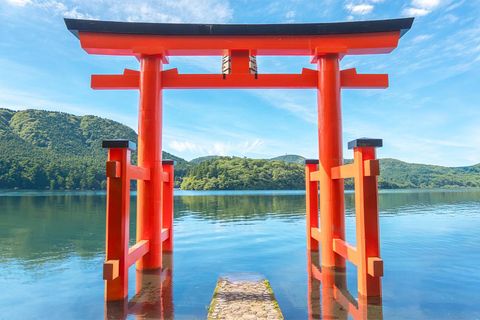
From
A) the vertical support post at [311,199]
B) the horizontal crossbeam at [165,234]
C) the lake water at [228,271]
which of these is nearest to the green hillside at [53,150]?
the lake water at [228,271]

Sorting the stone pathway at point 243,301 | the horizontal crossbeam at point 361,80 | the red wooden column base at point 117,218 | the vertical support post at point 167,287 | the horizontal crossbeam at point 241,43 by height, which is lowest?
the vertical support post at point 167,287

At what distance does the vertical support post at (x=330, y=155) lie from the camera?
217 inches

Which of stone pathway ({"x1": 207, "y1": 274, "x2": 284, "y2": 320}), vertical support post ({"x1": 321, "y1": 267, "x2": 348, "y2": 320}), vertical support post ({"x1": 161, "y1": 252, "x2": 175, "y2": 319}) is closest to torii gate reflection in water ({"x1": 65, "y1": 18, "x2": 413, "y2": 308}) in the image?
vertical support post ({"x1": 321, "y1": 267, "x2": 348, "y2": 320})

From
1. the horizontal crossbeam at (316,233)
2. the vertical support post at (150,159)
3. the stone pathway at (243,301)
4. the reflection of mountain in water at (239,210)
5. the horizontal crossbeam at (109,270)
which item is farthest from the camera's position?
the reflection of mountain in water at (239,210)

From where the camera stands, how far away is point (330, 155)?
5602 millimetres

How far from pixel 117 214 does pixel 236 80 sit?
3321 mm

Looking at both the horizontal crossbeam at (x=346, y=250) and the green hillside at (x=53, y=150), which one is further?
the green hillside at (x=53, y=150)

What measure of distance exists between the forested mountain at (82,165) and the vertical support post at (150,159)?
5648cm

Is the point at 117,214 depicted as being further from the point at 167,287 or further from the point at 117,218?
the point at 167,287

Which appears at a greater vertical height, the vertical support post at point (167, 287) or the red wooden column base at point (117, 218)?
the red wooden column base at point (117, 218)

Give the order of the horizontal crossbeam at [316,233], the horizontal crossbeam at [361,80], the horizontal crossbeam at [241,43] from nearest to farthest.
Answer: the horizontal crossbeam at [241,43]
the horizontal crossbeam at [361,80]
the horizontal crossbeam at [316,233]

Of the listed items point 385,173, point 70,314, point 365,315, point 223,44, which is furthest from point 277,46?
point 385,173

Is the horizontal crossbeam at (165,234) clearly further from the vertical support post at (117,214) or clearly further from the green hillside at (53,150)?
the green hillside at (53,150)

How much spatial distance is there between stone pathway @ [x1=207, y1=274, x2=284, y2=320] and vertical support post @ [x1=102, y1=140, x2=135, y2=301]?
1343mm
